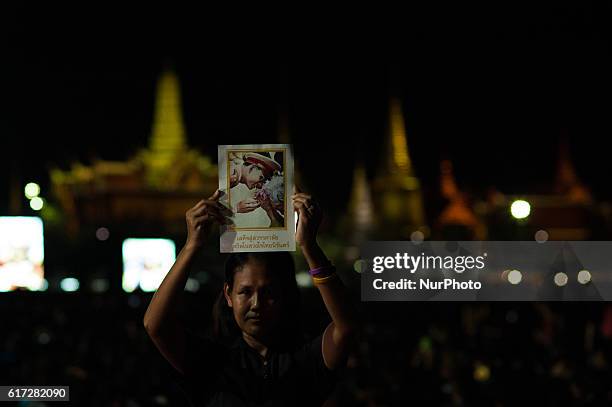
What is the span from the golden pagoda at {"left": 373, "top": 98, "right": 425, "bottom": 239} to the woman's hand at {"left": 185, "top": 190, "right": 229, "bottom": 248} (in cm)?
9792

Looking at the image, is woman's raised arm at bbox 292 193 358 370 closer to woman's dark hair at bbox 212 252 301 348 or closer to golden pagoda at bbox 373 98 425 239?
woman's dark hair at bbox 212 252 301 348

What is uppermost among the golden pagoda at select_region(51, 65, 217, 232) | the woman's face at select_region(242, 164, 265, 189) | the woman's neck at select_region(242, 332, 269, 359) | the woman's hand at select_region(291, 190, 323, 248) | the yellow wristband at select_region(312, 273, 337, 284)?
the golden pagoda at select_region(51, 65, 217, 232)

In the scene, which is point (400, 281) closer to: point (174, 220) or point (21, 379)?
point (21, 379)

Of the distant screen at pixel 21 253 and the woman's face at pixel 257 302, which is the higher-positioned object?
the distant screen at pixel 21 253

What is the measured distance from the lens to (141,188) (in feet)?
323

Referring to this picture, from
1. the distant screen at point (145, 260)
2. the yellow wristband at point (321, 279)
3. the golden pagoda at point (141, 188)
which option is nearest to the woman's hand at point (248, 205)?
the yellow wristband at point (321, 279)

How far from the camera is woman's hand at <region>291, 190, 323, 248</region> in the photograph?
3568 mm

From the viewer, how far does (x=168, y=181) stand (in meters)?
99.7

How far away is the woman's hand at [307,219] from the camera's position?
357 cm

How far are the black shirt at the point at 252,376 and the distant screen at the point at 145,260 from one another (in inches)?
584

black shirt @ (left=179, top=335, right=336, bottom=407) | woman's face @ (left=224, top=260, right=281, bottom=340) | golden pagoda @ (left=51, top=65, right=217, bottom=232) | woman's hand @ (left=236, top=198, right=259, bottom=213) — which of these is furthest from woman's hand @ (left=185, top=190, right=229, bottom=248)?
golden pagoda @ (left=51, top=65, right=217, bottom=232)

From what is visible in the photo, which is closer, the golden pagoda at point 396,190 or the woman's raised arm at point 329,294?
the woman's raised arm at point 329,294

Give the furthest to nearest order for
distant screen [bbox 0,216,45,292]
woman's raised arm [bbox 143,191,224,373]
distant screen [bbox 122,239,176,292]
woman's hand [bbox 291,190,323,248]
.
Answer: distant screen [bbox 122,239,176,292] → distant screen [bbox 0,216,45,292] → woman's hand [bbox 291,190,323,248] → woman's raised arm [bbox 143,191,224,373]

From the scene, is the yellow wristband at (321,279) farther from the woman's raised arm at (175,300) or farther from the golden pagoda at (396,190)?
the golden pagoda at (396,190)
